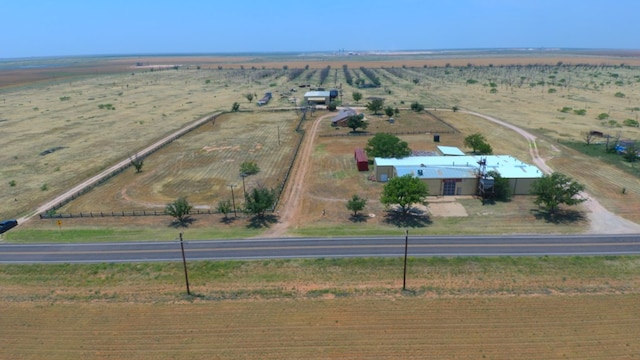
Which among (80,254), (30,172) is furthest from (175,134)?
(80,254)

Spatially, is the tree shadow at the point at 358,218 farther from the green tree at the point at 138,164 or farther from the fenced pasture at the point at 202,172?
the green tree at the point at 138,164

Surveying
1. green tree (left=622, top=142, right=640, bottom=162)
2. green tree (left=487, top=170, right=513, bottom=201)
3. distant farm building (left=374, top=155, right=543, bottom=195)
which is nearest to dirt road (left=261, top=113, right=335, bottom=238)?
distant farm building (left=374, top=155, right=543, bottom=195)

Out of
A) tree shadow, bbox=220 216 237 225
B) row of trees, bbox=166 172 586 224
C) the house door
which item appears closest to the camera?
row of trees, bbox=166 172 586 224

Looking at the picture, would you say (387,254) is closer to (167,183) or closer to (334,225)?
(334,225)

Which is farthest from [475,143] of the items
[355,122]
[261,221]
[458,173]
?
[261,221]

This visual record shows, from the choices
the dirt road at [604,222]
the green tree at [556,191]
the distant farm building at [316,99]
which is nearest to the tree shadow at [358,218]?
the green tree at [556,191]

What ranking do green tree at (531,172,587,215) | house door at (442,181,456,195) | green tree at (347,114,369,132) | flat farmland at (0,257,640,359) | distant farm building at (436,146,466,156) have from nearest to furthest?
flat farmland at (0,257,640,359)
green tree at (531,172,587,215)
house door at (442,181,456,195)
distant farm building at (436,146,466,156)
green tree at (347,114,369,132)

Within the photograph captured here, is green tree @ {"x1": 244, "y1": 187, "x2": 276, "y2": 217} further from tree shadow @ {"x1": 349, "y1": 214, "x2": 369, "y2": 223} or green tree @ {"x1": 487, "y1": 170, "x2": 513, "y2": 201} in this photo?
green tree @ {"x1": 487, "y1": 170, "x2": 513, "y2": 201}
